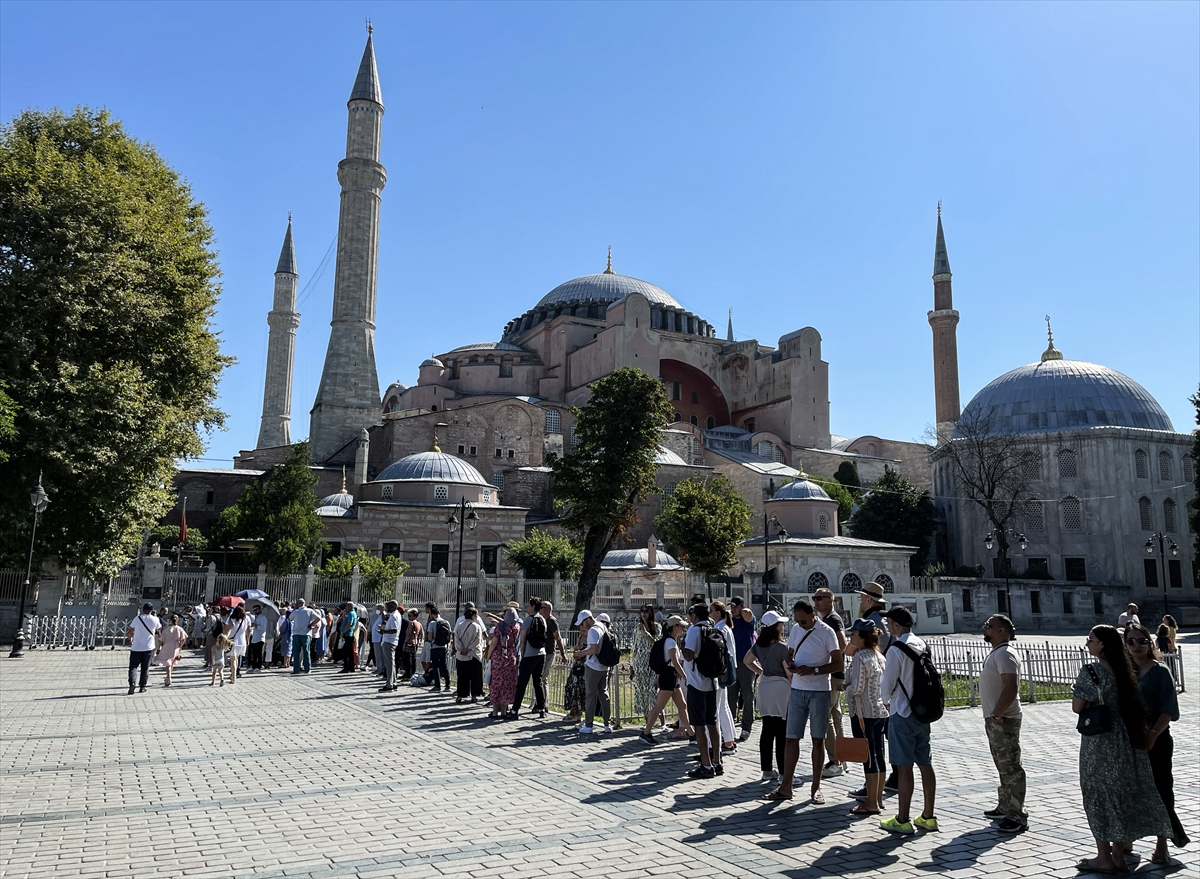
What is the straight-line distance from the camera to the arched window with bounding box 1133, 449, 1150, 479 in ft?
118

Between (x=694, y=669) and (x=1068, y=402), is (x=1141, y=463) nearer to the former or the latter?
(x=1068, y=402)

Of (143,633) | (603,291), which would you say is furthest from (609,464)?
(603,291)

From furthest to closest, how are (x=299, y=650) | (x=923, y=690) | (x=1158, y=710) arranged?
(x=299, y=650) < (x=923, y=690) < (x=1158, y=710)

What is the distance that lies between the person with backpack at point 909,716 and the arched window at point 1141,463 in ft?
120

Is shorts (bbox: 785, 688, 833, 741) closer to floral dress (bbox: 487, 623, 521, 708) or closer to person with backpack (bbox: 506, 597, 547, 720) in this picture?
person with backpack (bbox: 506, 597, 547, 720)

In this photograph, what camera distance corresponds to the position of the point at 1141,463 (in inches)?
1423

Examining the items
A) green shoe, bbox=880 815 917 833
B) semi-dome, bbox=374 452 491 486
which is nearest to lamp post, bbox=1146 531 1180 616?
semi-dome, bbox=374 452 491 486

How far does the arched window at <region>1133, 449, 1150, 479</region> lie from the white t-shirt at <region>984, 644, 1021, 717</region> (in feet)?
118

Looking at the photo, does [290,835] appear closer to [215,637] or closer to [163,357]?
[215,637]

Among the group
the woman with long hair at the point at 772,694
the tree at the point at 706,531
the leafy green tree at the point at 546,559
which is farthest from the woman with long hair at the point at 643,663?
the leafy green tree at the point at 546,559

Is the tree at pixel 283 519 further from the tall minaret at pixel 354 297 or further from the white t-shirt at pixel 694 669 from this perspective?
the white t-shirt at pixel 694 669

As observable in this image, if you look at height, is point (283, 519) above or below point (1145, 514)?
below

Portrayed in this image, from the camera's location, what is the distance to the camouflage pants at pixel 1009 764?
16.9ft

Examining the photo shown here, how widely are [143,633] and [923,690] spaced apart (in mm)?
10212
